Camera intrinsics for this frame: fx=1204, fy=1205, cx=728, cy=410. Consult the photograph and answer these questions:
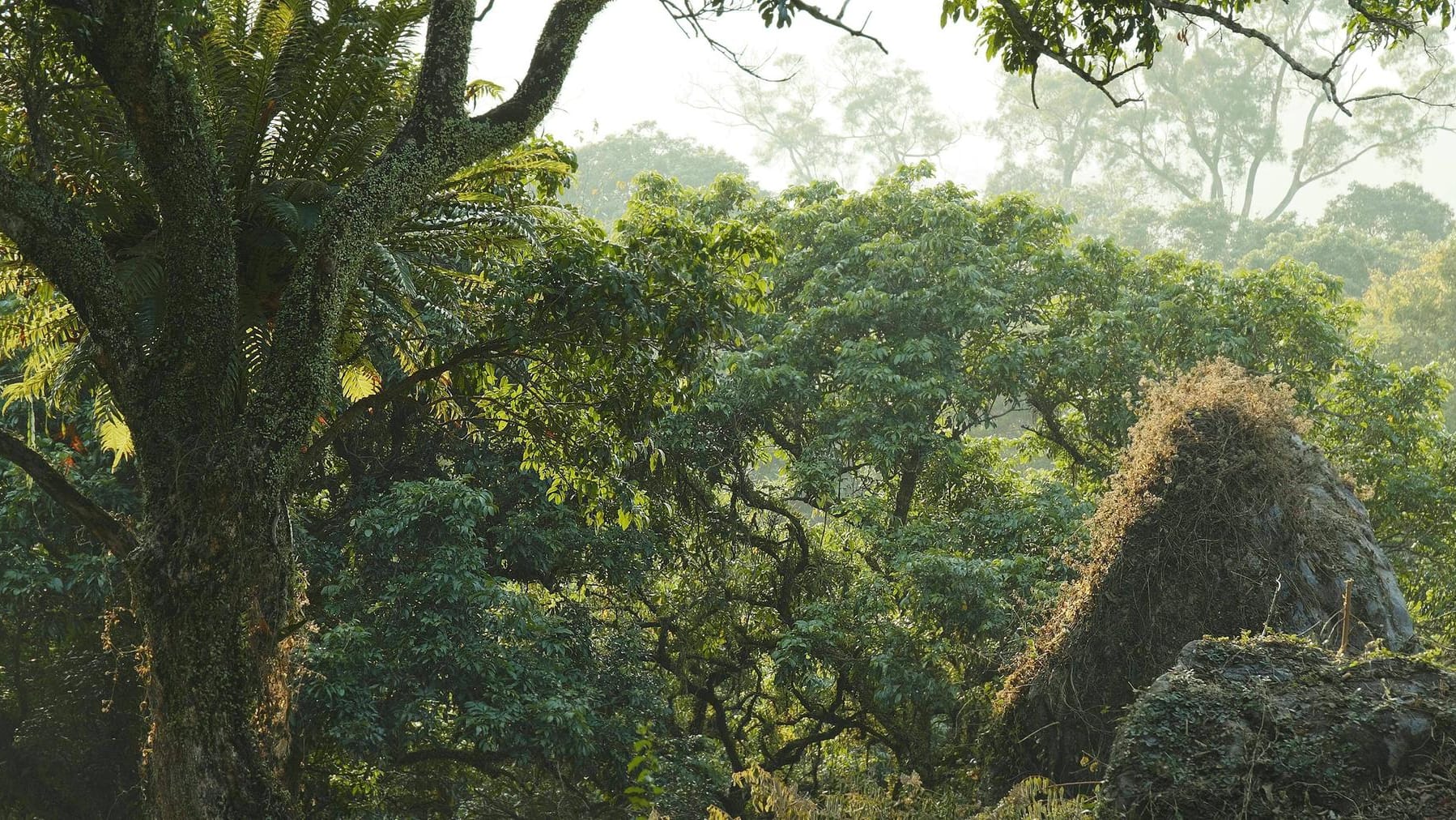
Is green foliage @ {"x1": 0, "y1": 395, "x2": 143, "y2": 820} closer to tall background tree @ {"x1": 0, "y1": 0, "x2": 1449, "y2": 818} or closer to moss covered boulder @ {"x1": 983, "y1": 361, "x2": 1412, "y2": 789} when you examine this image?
tall background tree @ {"x1": 0, "y1": 0, "x2": 1449, "y2": 818}

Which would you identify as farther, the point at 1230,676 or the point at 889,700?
the point at 889,700

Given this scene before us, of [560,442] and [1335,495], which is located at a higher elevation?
[560,442]

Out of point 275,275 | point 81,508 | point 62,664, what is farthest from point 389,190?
point 62,664

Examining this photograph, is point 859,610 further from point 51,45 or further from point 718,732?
point 51,45

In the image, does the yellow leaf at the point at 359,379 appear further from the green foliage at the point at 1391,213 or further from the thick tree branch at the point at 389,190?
the green foliage at the point at 1391,213

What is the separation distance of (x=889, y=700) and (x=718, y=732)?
10.7ft

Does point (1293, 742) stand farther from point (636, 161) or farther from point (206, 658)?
point (636, 161)

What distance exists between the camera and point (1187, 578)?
9477 mm

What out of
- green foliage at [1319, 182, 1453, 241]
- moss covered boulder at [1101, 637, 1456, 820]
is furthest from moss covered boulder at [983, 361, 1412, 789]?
green foliage at [1319, 182, 1453, 241]

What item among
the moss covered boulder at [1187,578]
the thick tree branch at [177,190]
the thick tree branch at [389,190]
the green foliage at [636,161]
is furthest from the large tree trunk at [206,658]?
the green foliage at [636,161]

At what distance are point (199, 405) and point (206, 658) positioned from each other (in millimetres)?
1231

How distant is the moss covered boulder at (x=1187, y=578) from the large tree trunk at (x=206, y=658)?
6011 mm

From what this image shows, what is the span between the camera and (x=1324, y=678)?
7043 mm

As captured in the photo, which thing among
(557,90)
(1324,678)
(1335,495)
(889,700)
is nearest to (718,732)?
(889,700)
